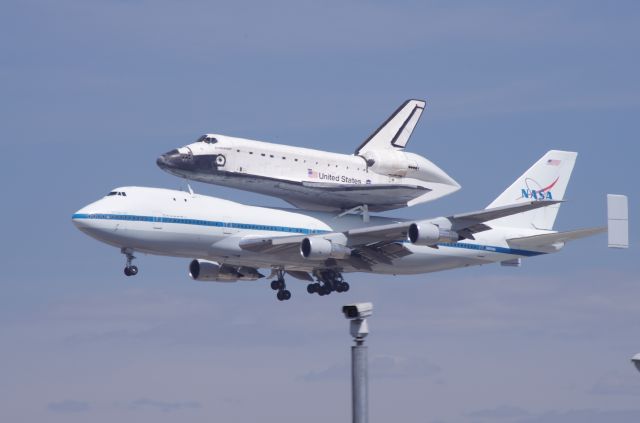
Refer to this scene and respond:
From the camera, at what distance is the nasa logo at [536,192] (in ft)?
267

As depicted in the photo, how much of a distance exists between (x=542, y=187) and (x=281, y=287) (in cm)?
1828

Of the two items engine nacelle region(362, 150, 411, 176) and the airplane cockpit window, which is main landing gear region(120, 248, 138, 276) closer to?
the airplane cockpit window

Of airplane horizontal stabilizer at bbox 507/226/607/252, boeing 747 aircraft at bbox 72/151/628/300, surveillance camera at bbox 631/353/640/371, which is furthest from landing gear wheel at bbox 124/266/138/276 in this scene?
surveillance camera at bbox 631/353/640/371

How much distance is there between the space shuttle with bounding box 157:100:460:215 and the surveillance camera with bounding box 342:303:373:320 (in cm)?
2166

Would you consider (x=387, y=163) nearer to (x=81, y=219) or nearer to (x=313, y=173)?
(x=313, y=173)

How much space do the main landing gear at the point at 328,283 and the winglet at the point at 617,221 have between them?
49.7ft

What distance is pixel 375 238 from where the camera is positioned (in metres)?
70.6

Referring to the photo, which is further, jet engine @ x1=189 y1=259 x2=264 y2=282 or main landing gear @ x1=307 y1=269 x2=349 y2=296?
jet engine @ x1=189 y1=259 x2=264 y2=282

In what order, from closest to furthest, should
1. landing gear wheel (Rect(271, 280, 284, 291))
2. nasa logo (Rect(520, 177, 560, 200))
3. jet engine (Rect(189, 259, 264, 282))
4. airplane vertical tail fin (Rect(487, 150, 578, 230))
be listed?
landing gear wheel (Rect(271, 280, 284, 291)), jet engine (Rect(189, 259, 264, 282)), airplane vertical tail fin (Rect(487, 150, 578, 230)), nasa logo (Rect(520, 177, 560, 200))

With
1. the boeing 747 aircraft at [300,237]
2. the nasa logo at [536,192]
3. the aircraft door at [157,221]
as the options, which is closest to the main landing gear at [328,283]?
the boeing 747 aircraft at [300,237]

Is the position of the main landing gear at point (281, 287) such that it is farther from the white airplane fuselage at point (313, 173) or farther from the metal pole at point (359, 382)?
the metal pole at point (359, 382)

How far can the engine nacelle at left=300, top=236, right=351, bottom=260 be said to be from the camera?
225 feet

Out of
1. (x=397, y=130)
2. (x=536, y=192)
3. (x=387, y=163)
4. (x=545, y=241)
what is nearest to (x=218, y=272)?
(x=387, y=163)

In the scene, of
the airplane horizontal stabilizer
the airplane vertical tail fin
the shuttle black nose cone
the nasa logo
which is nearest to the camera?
the shuttle black nose cone
